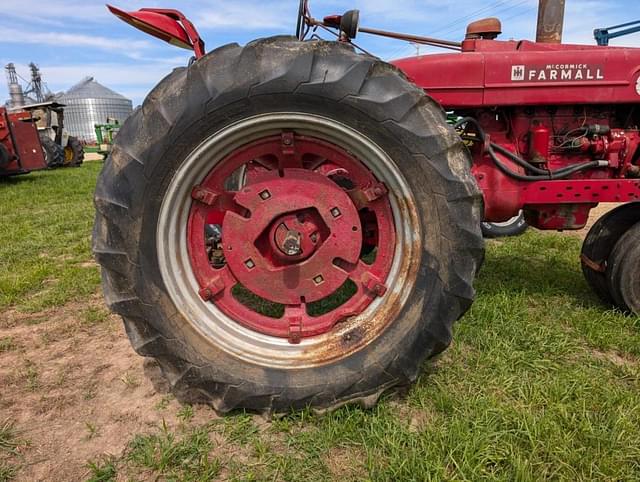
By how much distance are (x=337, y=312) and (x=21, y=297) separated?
2.56 m

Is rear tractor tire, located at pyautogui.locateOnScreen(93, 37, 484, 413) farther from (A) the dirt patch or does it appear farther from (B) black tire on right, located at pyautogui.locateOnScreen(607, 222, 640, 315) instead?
(B) black tire on right, located at pyautogui.locateOnScreen(607, 222, 640, 315)

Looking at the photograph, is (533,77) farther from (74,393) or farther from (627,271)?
→ (74,393)

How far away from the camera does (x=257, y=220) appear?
1840 millimetres

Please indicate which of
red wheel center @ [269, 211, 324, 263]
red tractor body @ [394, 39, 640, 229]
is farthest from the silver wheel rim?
red tractor body @ [394, 39, 640, 229]

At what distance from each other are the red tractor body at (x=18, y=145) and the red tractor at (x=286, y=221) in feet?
35.0

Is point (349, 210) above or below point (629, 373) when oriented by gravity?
above

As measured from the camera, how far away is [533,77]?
2.39m

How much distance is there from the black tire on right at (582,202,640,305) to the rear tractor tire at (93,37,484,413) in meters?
1.41

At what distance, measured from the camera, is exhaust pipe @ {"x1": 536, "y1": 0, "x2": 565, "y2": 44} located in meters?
2.66

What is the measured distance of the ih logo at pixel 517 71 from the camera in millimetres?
2383

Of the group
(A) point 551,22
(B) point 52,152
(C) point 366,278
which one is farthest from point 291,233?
(B) point 52,152

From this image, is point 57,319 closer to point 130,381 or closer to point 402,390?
point 130,381

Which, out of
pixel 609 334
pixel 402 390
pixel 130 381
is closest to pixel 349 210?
pixel 402 390

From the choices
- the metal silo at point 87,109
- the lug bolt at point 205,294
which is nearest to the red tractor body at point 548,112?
the lug bolt at point 205,294
